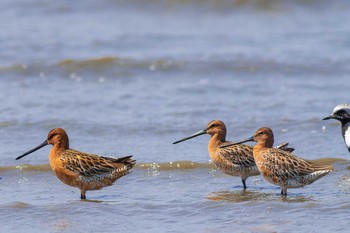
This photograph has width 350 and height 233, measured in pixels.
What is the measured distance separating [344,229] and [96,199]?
3103 mm

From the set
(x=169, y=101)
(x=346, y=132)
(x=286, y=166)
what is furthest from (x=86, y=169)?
(x=169, y=101)

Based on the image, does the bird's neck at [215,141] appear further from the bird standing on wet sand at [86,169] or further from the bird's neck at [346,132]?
the bird's neck at [346,132]

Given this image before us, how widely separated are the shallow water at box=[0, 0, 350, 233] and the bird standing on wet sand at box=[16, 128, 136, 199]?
236mm

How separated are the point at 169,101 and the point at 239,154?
14.9 feet

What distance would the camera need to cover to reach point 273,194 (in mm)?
11023

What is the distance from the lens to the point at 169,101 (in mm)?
15984

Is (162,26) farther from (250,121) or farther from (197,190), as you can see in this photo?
(197,190)

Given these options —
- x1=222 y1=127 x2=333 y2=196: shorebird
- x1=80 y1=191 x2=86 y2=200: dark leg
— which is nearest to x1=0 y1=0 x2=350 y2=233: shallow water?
x1=80 y1=191 x2=86 y2=200: dark leg

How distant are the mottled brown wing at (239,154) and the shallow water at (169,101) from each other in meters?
0.36

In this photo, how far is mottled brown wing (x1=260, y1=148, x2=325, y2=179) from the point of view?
35.3 ft

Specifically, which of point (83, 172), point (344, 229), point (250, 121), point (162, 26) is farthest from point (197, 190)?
point (162, 26)

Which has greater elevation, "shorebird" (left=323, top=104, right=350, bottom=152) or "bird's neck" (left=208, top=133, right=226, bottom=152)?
"shorebird" (left=323, top=104, right=350, bottom=152)

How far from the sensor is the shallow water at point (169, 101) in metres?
10.2

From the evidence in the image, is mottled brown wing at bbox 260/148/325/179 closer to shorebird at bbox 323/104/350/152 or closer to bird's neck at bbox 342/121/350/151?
bird's neck at bbox 342/121/350/151
